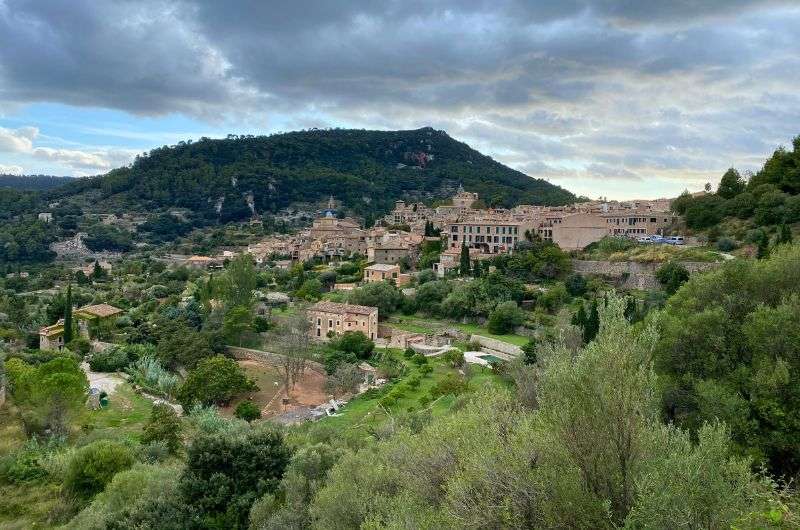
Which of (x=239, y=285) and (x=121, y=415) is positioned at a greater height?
(x=239, y=285)

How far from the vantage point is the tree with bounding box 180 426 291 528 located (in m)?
13.9

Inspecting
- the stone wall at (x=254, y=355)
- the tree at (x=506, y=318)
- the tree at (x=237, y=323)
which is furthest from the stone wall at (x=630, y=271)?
the tree at (x=237, y=323)

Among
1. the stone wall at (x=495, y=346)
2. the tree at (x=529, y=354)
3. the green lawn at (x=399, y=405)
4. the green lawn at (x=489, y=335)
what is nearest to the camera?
the green lawn at (x=399, y=405)

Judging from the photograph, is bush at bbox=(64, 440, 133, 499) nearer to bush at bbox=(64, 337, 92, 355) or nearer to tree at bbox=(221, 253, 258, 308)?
tree at bbox=(221, 253, 258, 308)

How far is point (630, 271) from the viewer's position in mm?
38781

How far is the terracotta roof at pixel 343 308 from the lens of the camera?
38781mm

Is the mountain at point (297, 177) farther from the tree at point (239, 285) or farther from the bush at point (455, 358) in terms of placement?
the bush at point (455, 358)

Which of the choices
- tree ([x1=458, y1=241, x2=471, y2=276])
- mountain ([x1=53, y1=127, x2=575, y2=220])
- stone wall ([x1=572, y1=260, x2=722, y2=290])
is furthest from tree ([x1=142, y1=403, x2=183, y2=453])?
mountain ([x1=53, y1=127, x2=575, y2=220])

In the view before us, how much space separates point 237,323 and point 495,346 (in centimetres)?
1784

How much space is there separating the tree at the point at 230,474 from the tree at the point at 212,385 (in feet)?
49.5

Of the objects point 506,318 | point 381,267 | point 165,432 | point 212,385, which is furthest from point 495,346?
point 165,432

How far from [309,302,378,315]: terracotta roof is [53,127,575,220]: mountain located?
2526 inches

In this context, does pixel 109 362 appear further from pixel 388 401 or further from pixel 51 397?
pixel 388 401

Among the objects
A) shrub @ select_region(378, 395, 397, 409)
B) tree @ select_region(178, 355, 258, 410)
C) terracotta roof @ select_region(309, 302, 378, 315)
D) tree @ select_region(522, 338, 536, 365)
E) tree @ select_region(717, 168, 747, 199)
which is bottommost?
tree @ select_region(178, 355, 258, 410)
